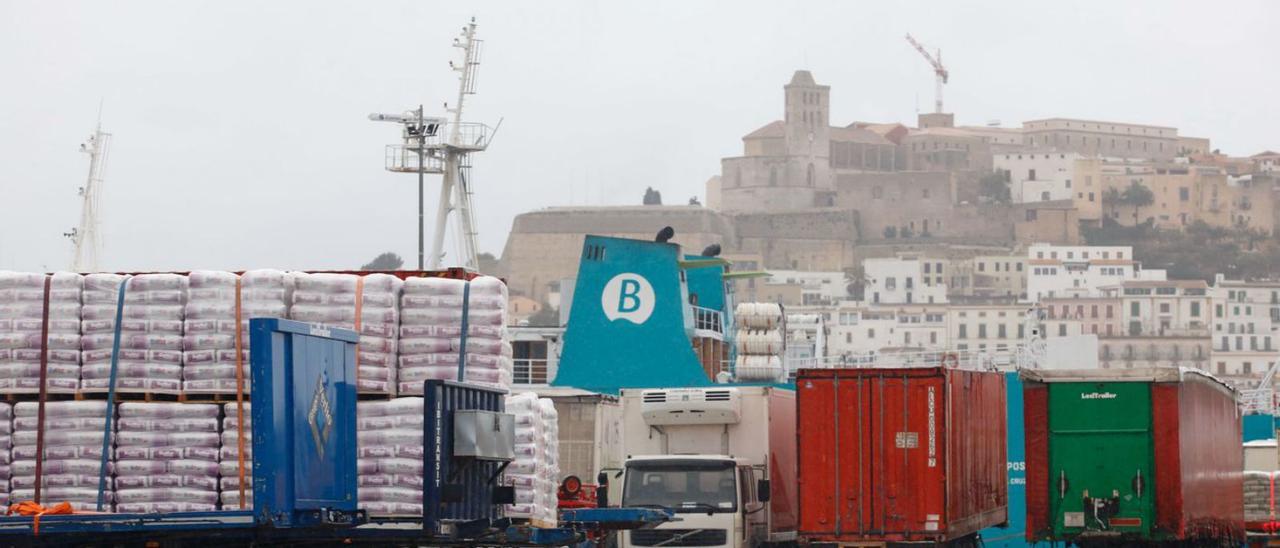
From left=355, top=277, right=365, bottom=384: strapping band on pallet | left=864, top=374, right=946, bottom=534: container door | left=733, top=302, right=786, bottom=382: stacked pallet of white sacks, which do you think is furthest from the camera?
left=733, top=302, right=786, bottom=382: stacked pallet of white sacks

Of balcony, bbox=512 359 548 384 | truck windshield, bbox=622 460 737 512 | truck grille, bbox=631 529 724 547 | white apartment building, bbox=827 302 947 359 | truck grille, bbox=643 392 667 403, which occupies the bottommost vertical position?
truck grille, bbox=631 529 724 547

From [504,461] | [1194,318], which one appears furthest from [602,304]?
[1194,318]

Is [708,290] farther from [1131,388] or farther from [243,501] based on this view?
[243,501]

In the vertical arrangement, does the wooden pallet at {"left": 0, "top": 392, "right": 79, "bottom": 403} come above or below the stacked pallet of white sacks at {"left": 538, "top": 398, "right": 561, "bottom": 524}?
above

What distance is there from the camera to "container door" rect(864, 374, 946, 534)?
78.9ft

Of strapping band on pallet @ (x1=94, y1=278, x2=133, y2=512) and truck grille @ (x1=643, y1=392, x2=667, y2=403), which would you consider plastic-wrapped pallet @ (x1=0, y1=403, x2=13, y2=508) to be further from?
truck grille @ (x1=643, y1=392, x2=667, y2=403)

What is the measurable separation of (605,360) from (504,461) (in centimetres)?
2717

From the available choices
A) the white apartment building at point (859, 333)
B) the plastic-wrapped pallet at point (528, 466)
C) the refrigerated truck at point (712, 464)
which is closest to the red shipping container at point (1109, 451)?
the refrigerated truck at point (712, 464)

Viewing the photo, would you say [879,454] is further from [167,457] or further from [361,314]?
[167,457]

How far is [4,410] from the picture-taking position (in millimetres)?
14523

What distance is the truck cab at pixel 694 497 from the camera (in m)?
24.3

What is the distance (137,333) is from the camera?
577 inches

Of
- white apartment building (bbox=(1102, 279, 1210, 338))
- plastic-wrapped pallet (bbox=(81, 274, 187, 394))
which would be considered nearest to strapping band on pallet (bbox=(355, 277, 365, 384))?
plastic-wrapped pallet (bbox=(81, 274, 187, 394))

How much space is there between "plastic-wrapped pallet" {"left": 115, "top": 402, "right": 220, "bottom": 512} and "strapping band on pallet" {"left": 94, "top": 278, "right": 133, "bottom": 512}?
0.33 ft
